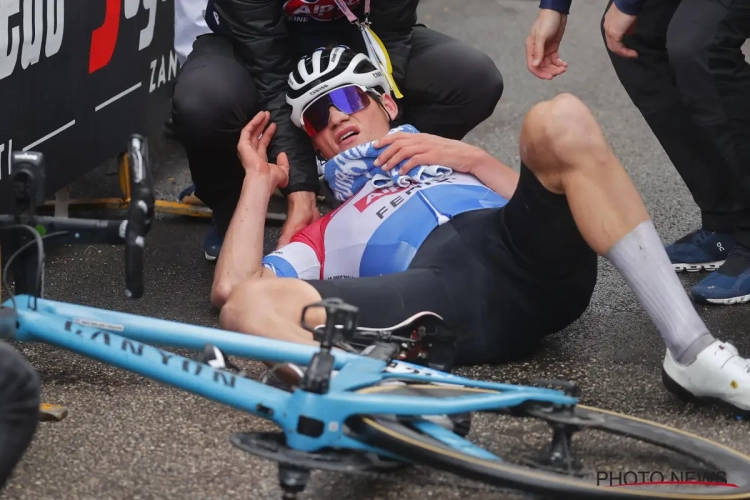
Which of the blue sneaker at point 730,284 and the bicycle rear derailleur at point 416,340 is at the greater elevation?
the bicycle rear derailleur at point 416,340

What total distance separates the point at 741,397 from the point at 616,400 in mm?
368

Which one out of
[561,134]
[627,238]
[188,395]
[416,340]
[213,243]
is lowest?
[213,243]

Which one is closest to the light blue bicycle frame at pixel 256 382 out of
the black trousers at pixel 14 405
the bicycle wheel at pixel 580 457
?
the bicycle wheel at pixel 580 457

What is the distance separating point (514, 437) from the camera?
2.31 m

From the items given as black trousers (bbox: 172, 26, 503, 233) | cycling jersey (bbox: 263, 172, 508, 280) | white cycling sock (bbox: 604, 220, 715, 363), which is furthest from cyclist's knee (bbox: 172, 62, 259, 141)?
white cycling sock (bbox: 604, 220, 715, 363)

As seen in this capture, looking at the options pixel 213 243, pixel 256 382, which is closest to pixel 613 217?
pixel 256 382

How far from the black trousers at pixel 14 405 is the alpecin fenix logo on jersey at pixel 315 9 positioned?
1777 mm

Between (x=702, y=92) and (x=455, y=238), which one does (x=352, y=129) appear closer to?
(x=455, y=238)

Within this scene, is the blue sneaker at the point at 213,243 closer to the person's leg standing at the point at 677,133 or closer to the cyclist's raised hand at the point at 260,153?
the cyclist's raised hand at the point at 260,153

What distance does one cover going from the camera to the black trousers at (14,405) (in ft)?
6.09

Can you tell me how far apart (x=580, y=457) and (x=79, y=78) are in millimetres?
2298

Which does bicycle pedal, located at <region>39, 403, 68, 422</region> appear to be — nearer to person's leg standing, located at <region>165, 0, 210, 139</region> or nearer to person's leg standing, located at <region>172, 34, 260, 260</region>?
person's leg standing, located at <region>172, 34, 260, 260</region>

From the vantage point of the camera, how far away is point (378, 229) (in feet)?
9.24

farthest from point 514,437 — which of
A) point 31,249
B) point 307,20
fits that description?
point 307,20
